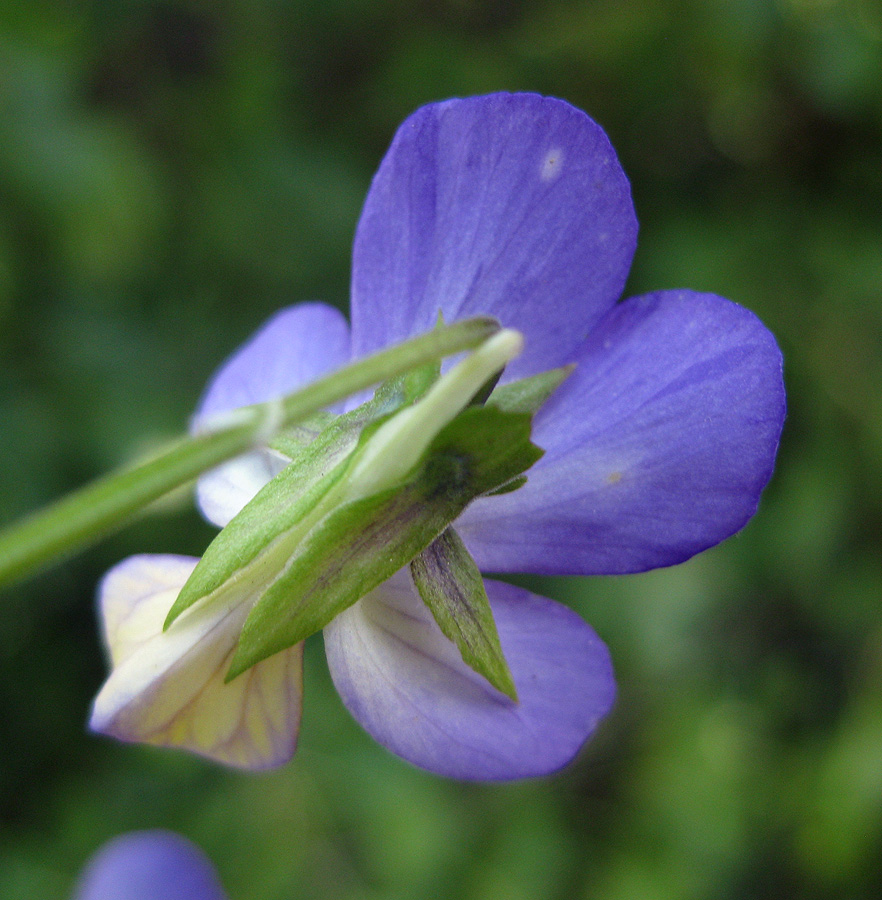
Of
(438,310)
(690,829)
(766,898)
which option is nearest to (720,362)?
(438,310)

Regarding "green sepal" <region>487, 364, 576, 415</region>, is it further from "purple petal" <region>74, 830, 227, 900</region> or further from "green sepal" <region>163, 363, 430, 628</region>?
"purple petal" <region>74, 830, 227, 900</region>

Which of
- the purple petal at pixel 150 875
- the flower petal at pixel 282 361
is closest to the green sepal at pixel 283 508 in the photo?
the flower petal at pixel 282 361

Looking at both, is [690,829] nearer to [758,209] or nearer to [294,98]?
[758,209]

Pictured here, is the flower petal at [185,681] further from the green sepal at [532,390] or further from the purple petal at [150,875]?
the purple petal at [150,875]

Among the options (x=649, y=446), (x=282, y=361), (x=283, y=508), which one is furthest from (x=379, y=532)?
(x=282, y=361)

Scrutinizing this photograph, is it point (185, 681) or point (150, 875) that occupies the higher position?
point (185, 681)

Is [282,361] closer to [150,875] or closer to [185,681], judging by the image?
[185,681]

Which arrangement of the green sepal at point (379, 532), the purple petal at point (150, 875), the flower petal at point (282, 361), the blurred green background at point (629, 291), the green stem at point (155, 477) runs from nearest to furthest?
the green stem at point (155, 477)
the green sepal at point (379, 532)
the flower petal at point (282, 361)
the purple petal at point (150, 875)
the blurred green background at point (629, 291)
